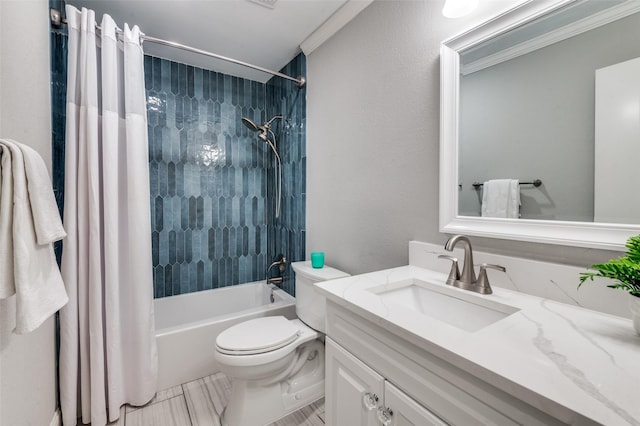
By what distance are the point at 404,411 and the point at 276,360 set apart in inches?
33.9

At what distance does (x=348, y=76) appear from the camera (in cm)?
171

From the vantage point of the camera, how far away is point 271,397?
1483 millimetres

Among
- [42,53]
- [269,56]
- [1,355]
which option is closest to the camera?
[1,355]

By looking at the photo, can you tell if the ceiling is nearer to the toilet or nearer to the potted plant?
the toilet

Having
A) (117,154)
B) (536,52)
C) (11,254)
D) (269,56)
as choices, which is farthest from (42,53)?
(536,52)

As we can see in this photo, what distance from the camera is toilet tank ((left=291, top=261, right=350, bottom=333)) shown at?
1604 mm

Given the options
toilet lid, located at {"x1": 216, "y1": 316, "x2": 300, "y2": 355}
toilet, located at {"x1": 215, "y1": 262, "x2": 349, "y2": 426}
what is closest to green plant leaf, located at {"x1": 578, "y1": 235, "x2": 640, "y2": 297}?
toilet, located at {"x1": 215, "y1": 262, "x2": 349, "y2": 426}

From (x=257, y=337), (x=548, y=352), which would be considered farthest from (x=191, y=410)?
(x=548, y=352)

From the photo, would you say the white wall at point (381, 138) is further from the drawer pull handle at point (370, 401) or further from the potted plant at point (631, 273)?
the drawer pull handle at point (370, 401)

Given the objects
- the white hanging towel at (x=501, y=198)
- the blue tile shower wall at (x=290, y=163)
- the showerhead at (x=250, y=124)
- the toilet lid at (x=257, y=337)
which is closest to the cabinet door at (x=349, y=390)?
the toilet lid at (x=257, y=337)

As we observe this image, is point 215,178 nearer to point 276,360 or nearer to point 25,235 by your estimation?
point 276,360

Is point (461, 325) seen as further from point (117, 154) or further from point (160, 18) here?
point (160, 18)

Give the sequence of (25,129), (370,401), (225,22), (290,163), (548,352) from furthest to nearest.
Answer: (290,163) → (225,22) → (25,129) → (370,401) → (548,352)

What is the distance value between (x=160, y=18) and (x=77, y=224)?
140cm
